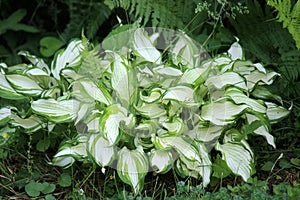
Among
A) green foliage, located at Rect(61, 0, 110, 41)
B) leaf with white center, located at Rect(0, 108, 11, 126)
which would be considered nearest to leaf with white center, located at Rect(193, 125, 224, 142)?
leaf with white center, located at Rect(0, 108, 11, 126)

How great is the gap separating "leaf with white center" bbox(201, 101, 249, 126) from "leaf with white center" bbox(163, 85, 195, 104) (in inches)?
3.5

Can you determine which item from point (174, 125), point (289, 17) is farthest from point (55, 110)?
point (289, 17)

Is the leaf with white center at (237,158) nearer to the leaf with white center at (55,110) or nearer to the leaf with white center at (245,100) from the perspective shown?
the leaf with white center at (245,100)

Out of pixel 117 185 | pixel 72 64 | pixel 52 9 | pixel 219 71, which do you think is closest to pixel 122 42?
pixel 72 64

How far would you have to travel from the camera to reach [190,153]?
6.61 feet

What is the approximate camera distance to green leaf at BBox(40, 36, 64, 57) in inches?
131

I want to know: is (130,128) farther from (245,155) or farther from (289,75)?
(289,75)

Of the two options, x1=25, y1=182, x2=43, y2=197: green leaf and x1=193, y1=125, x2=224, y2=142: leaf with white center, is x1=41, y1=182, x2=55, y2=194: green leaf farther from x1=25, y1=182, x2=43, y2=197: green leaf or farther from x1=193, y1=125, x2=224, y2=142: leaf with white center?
x1=193, y1=125, x2=224, y2=142: leaf with white center

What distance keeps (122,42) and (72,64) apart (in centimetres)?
27

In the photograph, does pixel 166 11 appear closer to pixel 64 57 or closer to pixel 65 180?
pixel 64 57

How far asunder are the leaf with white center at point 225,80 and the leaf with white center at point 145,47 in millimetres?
246

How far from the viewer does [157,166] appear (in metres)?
2.02

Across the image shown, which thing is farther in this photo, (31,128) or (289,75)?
(289,75)

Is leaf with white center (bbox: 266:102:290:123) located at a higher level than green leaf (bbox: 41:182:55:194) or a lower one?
higher
